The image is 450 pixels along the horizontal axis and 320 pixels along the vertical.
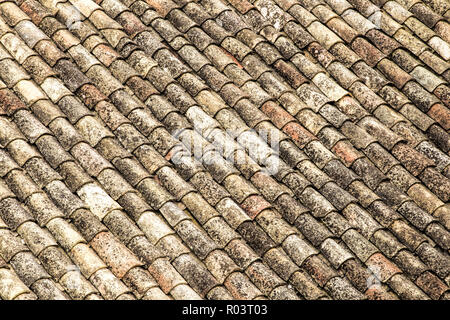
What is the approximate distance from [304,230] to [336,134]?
4.39 feet

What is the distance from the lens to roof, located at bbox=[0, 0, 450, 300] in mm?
5445

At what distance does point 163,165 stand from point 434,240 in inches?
110

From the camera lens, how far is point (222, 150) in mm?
6395

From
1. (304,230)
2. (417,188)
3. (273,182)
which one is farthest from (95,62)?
(417,188)

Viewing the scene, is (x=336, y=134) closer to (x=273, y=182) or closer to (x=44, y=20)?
(x=273, y=182)

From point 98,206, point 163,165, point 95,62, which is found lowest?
point 98,206

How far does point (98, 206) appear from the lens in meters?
5.67

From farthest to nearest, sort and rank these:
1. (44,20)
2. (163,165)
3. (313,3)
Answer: (313,3), (44,20), (163,165)

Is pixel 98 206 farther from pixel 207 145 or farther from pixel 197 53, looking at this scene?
pixel 197 53

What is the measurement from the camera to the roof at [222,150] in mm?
5445

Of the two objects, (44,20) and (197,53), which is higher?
(44,20)

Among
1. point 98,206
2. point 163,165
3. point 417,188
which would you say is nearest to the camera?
point 98,206

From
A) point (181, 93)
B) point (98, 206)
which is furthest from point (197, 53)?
point (98, 206)

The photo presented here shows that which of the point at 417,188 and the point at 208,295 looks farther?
the point at 417,188
